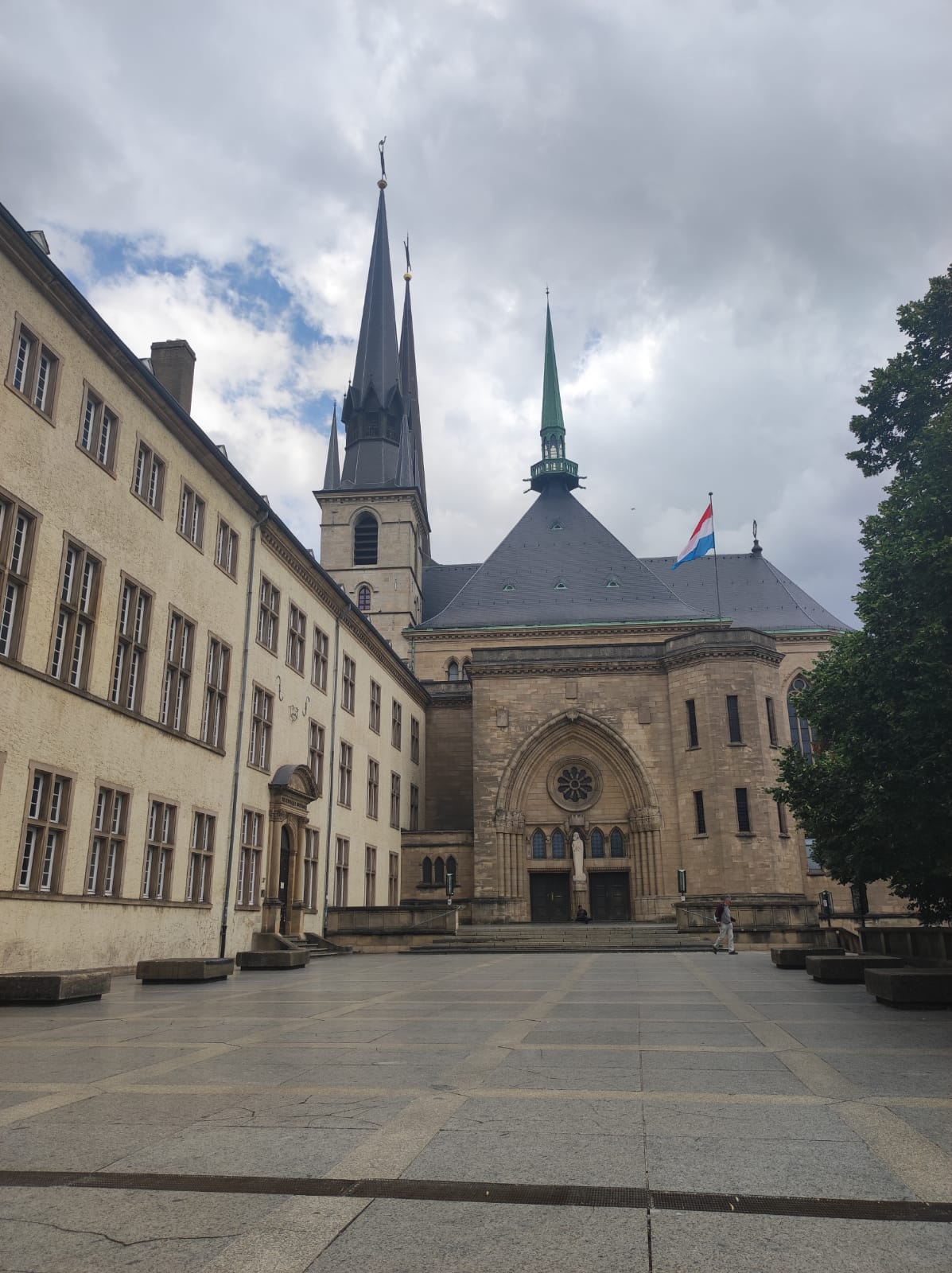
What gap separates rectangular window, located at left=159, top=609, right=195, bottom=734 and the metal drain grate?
650 inches

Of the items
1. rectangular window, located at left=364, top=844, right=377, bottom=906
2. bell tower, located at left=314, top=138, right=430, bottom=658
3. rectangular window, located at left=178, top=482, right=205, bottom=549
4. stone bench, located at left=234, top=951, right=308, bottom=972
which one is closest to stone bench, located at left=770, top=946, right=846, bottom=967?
stone bench, located at left=234, top=951, right=308, bottom=972

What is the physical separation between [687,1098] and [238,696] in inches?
763

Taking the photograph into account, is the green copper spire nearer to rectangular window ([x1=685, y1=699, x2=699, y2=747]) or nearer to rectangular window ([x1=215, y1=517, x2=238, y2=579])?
rectangular window ([x1=685, y1=699, x2=699, y2=747])

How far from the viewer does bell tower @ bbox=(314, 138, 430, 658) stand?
59.5m

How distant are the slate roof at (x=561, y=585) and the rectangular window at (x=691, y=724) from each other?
1021cm

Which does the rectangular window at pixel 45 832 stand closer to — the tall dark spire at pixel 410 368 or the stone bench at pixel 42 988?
the stone bench at pixel 42 988

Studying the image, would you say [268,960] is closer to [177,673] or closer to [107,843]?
[107,843]

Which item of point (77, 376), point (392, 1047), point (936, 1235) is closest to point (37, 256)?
point (77, 376)

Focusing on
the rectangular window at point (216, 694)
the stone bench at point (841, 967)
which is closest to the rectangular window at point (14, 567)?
the rectangular window at point (216, 694)

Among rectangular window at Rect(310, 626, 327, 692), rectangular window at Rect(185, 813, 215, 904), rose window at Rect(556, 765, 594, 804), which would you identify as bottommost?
rectangular window at Rect(185, 813, 215, 904)

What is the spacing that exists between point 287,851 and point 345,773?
639 centimetres

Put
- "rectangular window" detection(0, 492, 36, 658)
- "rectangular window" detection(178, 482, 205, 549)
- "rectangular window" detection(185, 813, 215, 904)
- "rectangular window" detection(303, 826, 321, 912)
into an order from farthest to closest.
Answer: "rectangular window" detection(303, 826, 321, 912)
"rectangular window" detection(178, 482, 205, 549)
"rectangular window" detection(185, 813, 215, 904)
"rectangular window" detection(0, 492, 36, 658)

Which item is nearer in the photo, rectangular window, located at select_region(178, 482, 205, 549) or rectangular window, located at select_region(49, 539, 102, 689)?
rectangular window, located at select_region(49, 539, 102, 689)

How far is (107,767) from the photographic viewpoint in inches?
700
